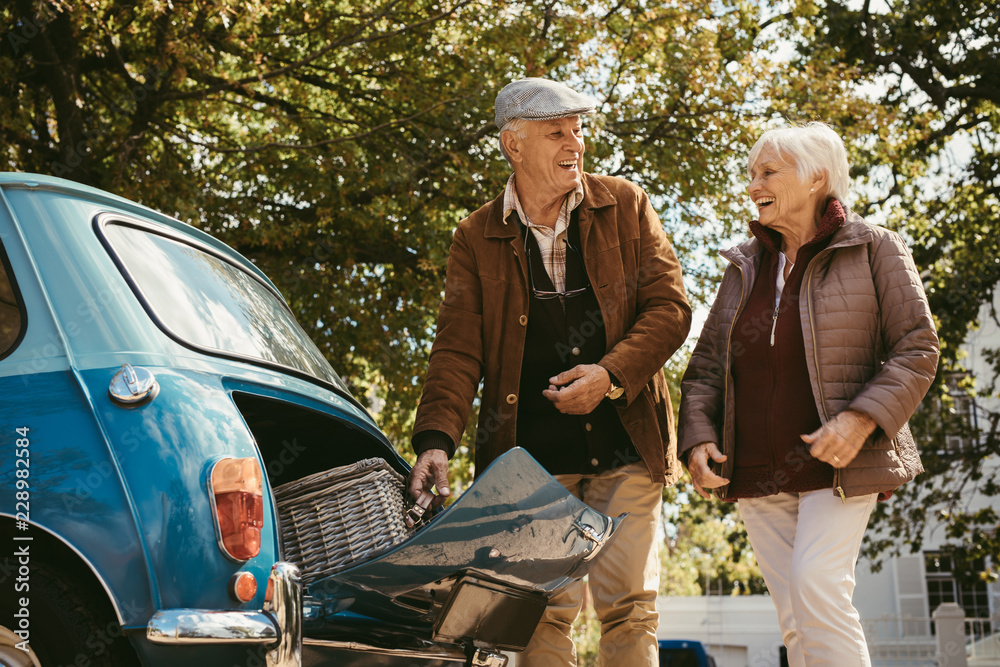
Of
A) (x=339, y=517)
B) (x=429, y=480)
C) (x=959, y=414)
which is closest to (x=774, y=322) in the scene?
(x=429, y=480)

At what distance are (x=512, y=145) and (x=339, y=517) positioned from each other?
169 cm

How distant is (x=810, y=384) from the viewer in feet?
10.8

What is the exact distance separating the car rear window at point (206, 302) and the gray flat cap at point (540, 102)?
1239mm

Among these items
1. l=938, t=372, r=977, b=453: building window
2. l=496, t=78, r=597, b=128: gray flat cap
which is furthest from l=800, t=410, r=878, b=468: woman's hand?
l=938, t=372, r=977, b=453: building window

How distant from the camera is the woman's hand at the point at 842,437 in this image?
9.95 feet

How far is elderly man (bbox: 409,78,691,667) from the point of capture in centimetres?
343

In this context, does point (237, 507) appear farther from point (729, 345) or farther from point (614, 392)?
point (729, 345)

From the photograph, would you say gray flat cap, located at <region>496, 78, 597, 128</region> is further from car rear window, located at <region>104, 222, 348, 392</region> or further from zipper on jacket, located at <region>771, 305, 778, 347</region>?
car rear window, located at <region>104, 222, 348, 392</region>

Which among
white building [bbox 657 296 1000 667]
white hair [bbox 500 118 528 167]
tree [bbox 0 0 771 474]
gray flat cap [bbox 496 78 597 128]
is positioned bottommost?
white building [bbox 657 296 1000 667]

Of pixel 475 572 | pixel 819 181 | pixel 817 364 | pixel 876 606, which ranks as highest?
pixel 819 181

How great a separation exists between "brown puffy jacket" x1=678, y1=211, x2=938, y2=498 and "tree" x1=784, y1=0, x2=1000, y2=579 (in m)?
9.98

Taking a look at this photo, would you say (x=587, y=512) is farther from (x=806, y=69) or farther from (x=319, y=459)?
(x=806, y=69)

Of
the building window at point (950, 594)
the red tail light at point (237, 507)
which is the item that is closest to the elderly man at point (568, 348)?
the red tail light at point (237, 507)

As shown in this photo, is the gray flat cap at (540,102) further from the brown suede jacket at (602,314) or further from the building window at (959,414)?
the building window at (959,414)
